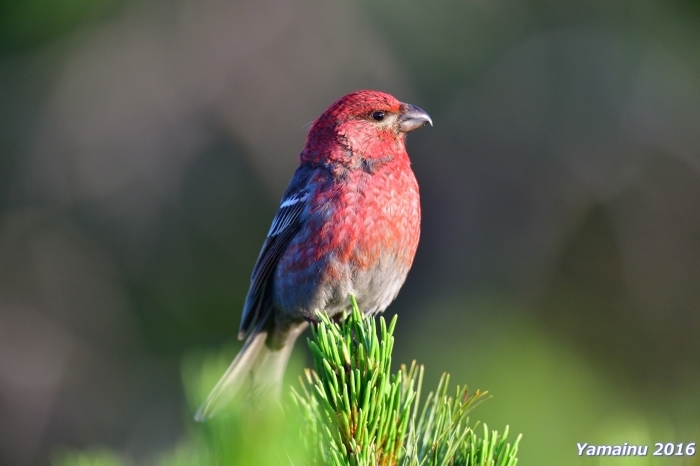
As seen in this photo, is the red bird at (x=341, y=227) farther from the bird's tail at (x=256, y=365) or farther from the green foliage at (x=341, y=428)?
the green foliage at (x=341, y=428)

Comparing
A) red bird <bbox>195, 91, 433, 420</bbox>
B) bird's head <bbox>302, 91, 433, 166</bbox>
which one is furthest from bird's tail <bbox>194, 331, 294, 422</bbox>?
bird's head <bbox>302, 91, 433, 166</bbox>

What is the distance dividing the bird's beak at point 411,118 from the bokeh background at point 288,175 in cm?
236

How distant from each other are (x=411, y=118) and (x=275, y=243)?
115cm

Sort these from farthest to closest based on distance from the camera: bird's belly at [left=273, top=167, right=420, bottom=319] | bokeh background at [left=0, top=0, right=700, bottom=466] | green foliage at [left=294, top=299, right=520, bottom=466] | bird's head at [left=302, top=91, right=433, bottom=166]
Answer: bokeh background at [left=0, top=0, right=700, bottom=466] → bird's head at [left=302, top=91, right=433, bottom=166] → bird's belly at [left=273, top=167, right=420, bottom=319] → green foliage at [left=294, top=299, right=520, bottom=466]

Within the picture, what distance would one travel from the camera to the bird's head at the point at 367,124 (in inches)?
169

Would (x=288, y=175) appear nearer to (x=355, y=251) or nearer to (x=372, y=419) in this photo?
(x=355, y=251)

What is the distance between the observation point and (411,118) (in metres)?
4.34

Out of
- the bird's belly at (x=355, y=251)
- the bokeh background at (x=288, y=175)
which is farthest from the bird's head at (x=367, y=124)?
the bokeh background at (x=288, y=175)

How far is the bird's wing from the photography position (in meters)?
4.30

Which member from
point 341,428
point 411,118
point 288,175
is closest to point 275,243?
point 411,118

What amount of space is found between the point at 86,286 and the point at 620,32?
7.19m

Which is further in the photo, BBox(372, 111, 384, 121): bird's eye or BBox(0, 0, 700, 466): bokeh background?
BBox(0, 0, 700, 466): bokeh background

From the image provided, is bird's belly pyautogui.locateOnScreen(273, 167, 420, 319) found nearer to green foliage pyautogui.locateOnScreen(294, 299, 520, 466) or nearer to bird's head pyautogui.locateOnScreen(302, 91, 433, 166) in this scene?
bird's head pyautogui.locateOnScreen(302, 91, 433, 166)

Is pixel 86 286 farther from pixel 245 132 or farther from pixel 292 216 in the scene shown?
pixel 292 216
